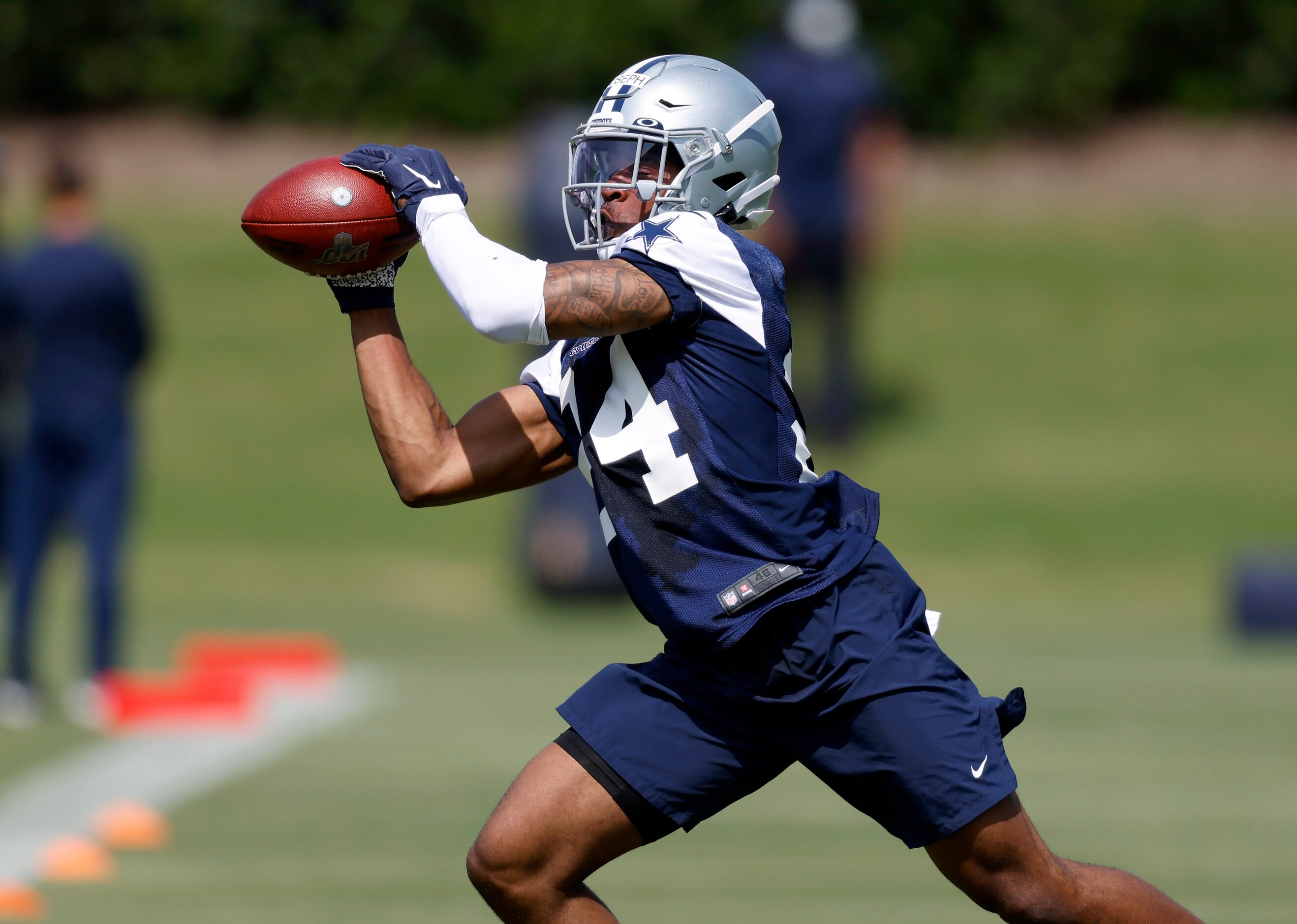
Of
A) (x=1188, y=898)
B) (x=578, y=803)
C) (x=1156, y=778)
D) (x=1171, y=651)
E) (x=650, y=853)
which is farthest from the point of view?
(x=1171, y=651)

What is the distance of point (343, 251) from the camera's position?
370cm

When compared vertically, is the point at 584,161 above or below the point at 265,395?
above

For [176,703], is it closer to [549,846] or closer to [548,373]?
[548,373]

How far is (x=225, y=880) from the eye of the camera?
559 cm

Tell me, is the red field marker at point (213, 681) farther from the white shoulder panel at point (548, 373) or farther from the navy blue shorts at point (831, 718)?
the navy blue shorts at point (831, 718)

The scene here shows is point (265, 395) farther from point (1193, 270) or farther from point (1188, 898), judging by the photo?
point (1188, 898)

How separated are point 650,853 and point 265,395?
37.7 ft

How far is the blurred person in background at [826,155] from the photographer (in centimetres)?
1395

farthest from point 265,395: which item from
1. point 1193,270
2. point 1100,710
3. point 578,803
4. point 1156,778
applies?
point 578,803

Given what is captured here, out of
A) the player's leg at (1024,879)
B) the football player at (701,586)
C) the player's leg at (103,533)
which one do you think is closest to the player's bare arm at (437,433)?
the football player at (701,586)

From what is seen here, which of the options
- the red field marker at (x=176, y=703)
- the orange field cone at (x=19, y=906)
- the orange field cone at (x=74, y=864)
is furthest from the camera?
the red field marker at (x=176, y=703)

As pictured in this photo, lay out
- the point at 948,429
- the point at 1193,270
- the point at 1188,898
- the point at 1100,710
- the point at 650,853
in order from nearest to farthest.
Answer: the point at 1188,898
the point at 650,853
the point at 1100,710
the point at 948,429
the point at 1193,270

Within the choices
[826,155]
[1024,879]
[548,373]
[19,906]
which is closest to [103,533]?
[19,906]

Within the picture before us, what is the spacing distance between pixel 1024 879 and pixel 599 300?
4.21 ft
